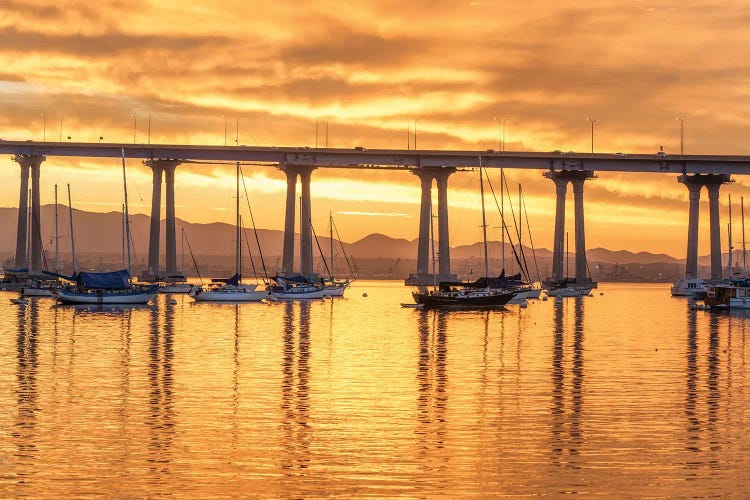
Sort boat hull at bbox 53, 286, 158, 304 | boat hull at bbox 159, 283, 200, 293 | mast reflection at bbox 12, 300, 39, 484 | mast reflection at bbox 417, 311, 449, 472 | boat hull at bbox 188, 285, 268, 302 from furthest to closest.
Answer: boat hull at bbox 159, 283, 200, 293
boat hull at bbox 188, 285, 268, 302
boat hull at bbox 53, 286, 158, 304
mast reflection at bbox 417, 311, 449, 472
mast reflection at bbox 12, 300, 39, 484

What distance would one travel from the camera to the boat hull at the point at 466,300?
389 feet

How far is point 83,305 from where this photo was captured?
4894 inches

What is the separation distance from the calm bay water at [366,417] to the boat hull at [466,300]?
1629 inches

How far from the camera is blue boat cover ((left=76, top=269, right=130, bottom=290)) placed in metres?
121

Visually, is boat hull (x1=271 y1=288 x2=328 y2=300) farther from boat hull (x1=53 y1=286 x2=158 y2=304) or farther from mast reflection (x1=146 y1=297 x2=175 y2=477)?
mast reflection (x1=146 y1=297 x2=175 y2=477)

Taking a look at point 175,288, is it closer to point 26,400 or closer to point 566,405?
point 26,400

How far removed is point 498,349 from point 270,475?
41.9 metres

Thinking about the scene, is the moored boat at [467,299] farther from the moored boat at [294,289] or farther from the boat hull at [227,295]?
the moored boat at [294,289]

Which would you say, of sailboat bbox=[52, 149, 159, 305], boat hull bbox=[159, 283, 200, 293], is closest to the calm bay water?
sailboat bbox=[52, 149, 159, 305]

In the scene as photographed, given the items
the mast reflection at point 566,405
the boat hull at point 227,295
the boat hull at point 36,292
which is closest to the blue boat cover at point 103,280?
the boat hull at point 227,295

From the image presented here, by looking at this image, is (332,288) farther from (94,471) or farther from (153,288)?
(94,471)

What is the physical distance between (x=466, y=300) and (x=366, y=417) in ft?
267

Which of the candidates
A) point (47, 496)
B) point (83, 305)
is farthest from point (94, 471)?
point (83, 305)

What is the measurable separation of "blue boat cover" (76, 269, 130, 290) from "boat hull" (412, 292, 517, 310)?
1217 inches
